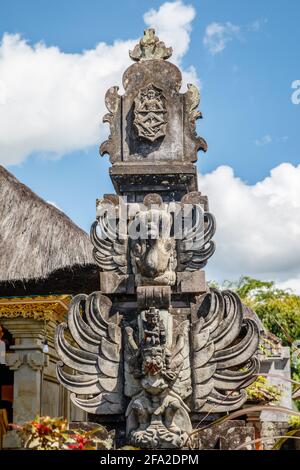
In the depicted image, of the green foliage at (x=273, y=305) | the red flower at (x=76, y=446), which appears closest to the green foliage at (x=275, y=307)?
the green foliage at (x=273, y=305)

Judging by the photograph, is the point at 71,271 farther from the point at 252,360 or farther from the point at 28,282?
the point at 252,360

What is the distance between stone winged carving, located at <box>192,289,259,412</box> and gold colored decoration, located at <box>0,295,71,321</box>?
4.68 meters

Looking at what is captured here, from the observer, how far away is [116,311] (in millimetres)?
6602

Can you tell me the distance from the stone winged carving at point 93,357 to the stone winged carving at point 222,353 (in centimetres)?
75

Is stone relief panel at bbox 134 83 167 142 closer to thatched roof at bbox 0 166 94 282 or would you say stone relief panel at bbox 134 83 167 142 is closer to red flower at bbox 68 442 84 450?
red flower at bbox 68 442 84 450

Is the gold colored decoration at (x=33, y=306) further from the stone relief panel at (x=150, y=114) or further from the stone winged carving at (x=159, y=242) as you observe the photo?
the stone relief panel at (x=150, y=114)

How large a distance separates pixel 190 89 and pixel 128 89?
64cm

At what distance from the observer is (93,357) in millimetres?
6445

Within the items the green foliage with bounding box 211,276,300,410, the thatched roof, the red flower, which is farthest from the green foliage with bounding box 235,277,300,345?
the red flower

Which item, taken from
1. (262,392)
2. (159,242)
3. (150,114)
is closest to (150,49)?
(150,114)

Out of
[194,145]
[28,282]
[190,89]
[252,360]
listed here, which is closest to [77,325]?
[252,360]

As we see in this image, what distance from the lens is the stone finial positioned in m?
7.16

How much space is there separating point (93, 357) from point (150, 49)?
324cm
